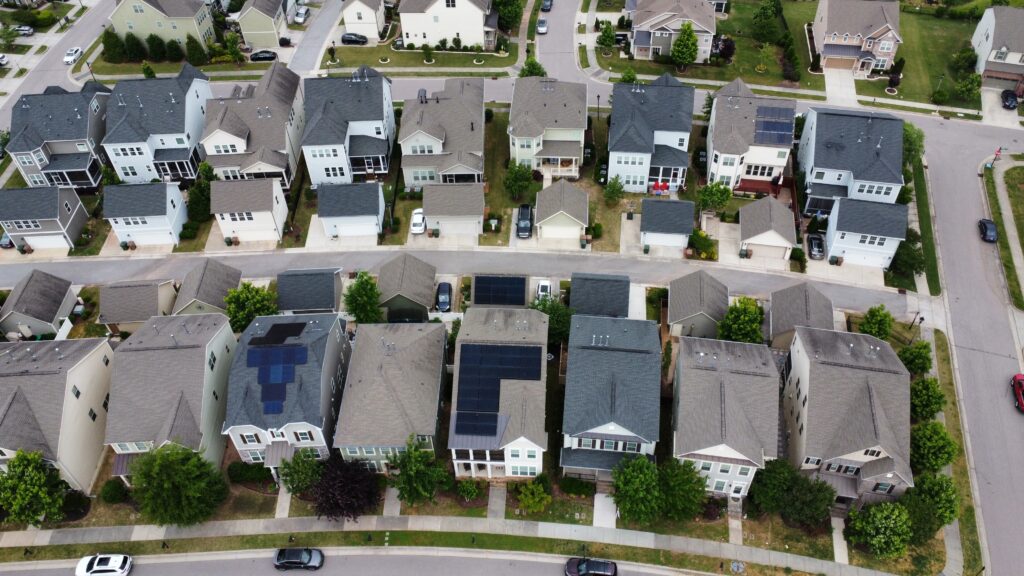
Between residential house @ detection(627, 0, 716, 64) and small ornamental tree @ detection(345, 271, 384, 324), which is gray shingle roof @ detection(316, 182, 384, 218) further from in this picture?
residential house @ detection(627, 0, 716, 64)

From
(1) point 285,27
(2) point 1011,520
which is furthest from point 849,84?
(1) point 285,27

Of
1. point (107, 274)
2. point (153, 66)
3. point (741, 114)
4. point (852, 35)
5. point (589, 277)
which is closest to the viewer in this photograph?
point (589, 277)

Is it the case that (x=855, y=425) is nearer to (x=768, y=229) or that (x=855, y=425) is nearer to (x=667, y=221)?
(x=768, y=229)

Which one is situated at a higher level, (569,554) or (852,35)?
(852,35)

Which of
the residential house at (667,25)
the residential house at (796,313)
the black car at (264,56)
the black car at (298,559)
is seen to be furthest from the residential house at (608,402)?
the black car at (264,56)

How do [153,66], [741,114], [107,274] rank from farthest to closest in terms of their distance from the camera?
[153,66]
[741,114]
[107,274]

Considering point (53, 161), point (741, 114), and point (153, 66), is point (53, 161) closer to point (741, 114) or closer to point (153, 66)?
point (153, 66)

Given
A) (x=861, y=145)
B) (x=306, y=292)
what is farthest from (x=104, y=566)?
(x=861, y=145)

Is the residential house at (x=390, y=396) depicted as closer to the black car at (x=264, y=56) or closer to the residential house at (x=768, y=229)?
the residential house at (x=768, y=229)
